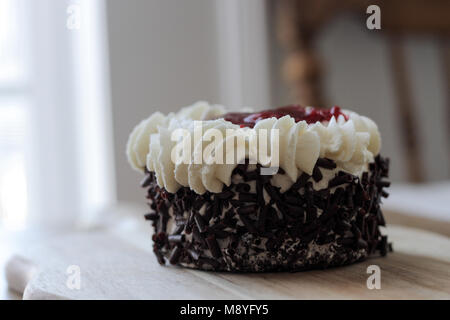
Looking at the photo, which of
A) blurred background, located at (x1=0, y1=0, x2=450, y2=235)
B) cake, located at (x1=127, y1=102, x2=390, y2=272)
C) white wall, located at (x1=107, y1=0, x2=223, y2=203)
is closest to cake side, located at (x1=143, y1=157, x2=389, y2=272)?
cake, located at (x1=127, y1=102, x2=390, y2=272)

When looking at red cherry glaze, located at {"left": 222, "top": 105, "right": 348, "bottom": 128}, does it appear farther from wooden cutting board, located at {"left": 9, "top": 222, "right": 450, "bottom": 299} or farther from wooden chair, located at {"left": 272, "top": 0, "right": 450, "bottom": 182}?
wooden chair, located at {"left": 272, "top": 0, "right": 450, "bottom": 182}

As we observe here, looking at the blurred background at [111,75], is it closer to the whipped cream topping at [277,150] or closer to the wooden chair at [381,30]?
the wooden chair at [381,30]

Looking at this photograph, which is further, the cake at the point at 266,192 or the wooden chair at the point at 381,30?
the wooden chair at the point at 381,30

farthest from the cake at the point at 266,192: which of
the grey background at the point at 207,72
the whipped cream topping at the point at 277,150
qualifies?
the grey background at the point at 207,72

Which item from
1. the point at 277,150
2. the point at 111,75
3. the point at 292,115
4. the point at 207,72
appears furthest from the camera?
the point at 207,72

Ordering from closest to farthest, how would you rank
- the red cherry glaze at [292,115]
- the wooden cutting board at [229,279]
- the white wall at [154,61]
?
the wooden cutting board at [229,279]
the red cherry glaze at [292,115]
the white wall at [154,61]

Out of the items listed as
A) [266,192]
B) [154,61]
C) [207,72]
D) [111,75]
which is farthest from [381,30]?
[266,192]

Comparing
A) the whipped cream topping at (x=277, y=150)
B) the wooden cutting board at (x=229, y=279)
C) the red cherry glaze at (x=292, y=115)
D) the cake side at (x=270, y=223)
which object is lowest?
the wooden cutting board at (x=229, y=279)

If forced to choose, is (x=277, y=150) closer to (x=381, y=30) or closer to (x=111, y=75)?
(x=111, y=75)
